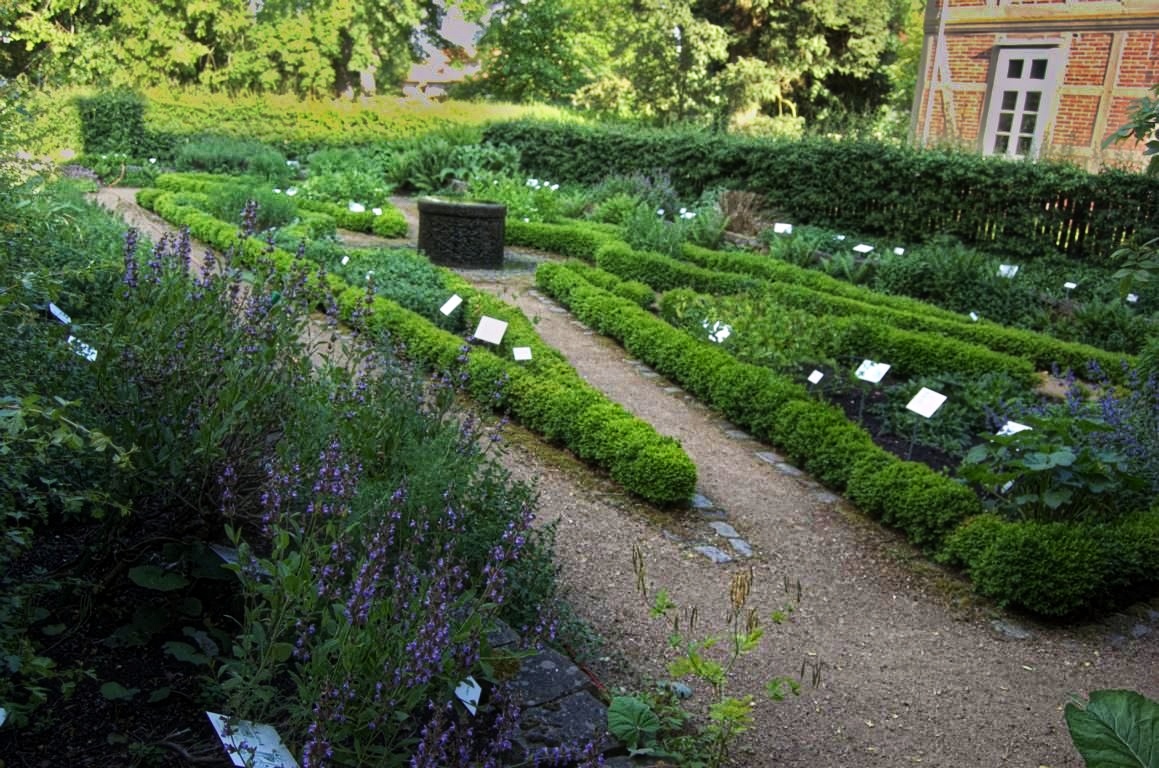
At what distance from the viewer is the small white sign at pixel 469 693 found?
8.39ft

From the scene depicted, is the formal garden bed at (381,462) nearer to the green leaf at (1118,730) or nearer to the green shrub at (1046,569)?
the green shrub at (1046,569)

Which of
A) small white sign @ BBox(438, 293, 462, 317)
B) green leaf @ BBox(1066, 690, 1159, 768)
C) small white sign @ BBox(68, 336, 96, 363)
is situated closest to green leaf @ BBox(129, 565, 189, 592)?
small white sign @ BBox(68, 336, 96, 363)

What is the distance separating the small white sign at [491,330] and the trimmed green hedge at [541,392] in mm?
102

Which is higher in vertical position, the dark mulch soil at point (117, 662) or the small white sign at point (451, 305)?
the dark mulch soil at point (117, 662)

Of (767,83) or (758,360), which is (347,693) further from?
(767,83)

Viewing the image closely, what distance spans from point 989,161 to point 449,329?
279 inches

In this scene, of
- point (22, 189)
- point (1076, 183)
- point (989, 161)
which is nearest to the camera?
point (22, 189)

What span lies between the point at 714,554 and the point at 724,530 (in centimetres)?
31

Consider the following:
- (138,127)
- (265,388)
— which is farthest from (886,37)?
(265,388)

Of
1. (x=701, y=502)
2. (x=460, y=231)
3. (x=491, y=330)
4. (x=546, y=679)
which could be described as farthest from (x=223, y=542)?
Answer: (x=460, y=231)

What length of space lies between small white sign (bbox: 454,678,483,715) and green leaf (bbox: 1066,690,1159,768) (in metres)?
1.34

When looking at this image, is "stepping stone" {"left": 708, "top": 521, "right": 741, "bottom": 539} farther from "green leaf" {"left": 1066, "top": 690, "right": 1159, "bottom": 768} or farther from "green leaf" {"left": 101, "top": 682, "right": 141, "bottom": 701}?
"green leaf" {"left": 101, "top": 682, "right": 141, "bottom": 701}

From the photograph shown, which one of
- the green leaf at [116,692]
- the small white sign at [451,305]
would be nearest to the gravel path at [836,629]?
the green leaf at [116,692]

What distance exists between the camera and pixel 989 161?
1159cm
